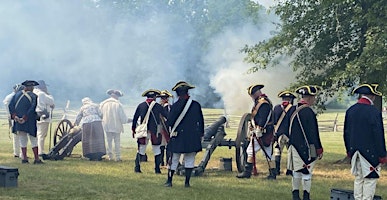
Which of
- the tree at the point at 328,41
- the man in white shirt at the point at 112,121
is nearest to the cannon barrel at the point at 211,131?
the tree at the point at 328,41

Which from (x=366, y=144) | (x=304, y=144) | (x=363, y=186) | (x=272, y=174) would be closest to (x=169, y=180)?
(x=272, y=174)

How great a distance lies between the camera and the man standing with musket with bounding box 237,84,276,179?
10219 millimetres

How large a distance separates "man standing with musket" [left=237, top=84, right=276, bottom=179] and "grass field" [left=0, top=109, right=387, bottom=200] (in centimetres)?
23

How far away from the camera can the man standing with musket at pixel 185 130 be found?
9109mm

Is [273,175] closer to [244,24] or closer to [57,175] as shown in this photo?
[57,175]

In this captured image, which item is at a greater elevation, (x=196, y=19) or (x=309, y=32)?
(x=196, y=19)

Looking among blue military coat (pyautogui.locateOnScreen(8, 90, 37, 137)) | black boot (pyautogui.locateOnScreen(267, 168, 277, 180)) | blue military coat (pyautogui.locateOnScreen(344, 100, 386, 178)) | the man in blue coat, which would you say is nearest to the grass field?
black boot (pyautogui.locateOnScreen(267, 168, 277, 180))

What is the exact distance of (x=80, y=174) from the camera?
10336mm

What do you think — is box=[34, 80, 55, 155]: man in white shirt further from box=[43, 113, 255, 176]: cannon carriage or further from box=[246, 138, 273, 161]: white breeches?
box=[246, 138, 273, 161]: white breeches

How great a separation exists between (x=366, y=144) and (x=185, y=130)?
301 centimetres

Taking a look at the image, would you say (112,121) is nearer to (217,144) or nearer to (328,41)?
(217,144)

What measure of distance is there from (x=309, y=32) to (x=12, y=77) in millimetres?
11341

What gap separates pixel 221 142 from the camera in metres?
11.5

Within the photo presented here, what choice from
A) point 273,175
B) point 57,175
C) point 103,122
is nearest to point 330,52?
point 273,175
